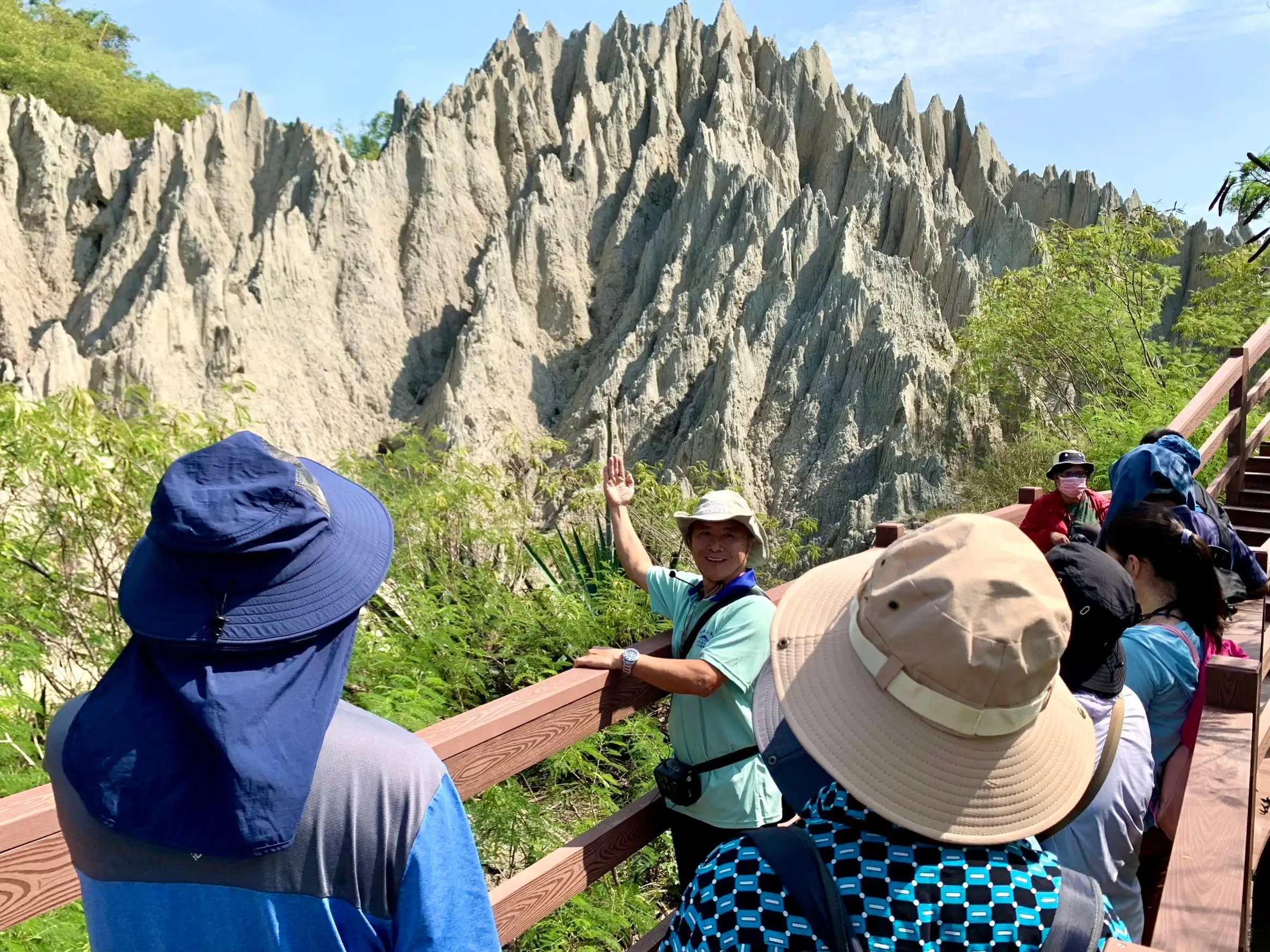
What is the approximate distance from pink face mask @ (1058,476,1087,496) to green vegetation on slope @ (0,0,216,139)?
32225 mm

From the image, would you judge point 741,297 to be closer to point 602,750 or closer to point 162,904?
point 602,750

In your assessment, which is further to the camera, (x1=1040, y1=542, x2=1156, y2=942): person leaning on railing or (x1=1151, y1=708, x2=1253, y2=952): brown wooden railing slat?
(x1=1040, y1=542, x2=1156, y2=942): person leaning on railing

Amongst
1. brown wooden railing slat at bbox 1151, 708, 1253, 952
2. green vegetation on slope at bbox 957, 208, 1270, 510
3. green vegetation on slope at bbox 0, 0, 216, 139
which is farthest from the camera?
green vegetation on slope at bbox 0, 0, 216, 139

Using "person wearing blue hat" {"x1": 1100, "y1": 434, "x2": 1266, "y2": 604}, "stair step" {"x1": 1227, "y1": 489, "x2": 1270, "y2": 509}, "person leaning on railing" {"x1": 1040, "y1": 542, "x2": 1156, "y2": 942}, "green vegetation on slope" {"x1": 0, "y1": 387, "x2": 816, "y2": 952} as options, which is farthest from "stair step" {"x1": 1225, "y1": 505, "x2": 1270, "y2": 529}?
"person leaning on railing" {"x1": 1040, "y1": 542, "x2": 1156, "y2": 942}

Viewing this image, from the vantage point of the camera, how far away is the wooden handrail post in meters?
5.40

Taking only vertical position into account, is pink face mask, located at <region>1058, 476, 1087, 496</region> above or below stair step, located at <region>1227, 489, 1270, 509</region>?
above

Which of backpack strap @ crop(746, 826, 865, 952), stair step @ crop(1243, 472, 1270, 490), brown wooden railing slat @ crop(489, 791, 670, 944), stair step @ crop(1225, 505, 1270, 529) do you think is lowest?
brown wooden railing slat @ crop(489, 791, 670, 944)

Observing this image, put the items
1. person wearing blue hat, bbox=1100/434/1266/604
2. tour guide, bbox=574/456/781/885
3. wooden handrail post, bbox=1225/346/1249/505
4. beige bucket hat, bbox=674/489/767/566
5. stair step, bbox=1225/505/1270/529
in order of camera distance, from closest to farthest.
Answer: tour guide, bbox=574/456/781/885
beige bucket hat, bbox=674/489/767/566
person wearing blue hat, bbox=1100/434/1266/604
wooden handrail post, bbox=1225/346/1249/505
stair step, bbox=1225/505/1270/529

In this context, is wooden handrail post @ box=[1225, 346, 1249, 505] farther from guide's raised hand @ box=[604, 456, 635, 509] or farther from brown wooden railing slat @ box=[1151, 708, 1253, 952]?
guide's raised hand @ box=[604, 456, 635, 509]

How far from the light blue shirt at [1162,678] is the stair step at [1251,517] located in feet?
12.9

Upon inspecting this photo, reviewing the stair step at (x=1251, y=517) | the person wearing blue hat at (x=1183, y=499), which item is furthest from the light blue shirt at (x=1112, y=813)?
the stair step at (x=1251, y=517)

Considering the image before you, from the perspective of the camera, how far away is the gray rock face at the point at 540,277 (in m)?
22.0

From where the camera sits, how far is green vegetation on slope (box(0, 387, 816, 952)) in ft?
10.5

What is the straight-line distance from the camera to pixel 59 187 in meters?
24.2
